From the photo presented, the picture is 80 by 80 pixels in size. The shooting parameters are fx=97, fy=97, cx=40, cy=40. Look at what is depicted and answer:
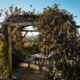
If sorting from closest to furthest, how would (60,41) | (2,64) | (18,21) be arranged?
(60,41)
(18,21)
(2,64)

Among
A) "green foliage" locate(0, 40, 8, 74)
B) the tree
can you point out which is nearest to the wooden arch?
"green foliage" locate(0, 40, 8, 74)

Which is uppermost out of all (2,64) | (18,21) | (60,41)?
(18,21)

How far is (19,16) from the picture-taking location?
3.94 meters

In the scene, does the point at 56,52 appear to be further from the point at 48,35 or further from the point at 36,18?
the point at 36,18

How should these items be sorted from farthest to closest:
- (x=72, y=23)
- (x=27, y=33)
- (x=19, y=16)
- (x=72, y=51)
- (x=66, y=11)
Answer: (x=27, y=33), (x=19, y=16), (x=72, y=23), (x=66, y=11), (x=72, y=51)

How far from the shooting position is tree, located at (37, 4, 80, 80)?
9.71 ft

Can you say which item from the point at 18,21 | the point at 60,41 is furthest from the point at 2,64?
the point at 60,41

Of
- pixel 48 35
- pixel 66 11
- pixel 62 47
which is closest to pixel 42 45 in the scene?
pixel 48 35

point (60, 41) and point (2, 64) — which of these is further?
point (2, 64)

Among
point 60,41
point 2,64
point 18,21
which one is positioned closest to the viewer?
point 60,41

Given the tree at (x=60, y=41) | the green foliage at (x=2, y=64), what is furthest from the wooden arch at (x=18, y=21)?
the tree at (x=60, y=41)

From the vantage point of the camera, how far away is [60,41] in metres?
2.97

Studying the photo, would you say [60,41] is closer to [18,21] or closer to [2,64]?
[18,21]

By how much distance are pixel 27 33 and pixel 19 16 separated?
353 cm
